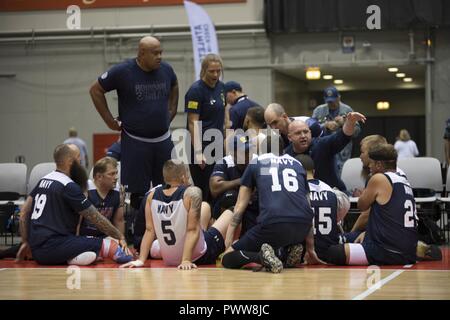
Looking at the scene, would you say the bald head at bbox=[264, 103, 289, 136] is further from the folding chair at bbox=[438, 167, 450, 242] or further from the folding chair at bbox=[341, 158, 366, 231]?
the folding chair at bbox=[438, 167, 450, 242]

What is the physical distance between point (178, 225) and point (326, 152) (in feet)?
6.99

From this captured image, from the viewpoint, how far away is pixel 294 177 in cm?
742

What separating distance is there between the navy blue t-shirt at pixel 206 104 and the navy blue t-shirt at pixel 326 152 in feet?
3.07

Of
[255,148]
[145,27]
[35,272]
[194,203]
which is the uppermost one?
[145,27]

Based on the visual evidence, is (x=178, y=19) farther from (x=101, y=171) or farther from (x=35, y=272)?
(x=35, y=272)

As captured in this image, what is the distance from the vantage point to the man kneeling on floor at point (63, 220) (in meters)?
8.05

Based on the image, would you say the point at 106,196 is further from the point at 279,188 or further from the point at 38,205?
the point at 279,188

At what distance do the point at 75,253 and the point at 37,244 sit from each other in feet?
1.26

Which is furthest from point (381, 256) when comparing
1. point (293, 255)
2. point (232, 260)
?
point (232, 260)

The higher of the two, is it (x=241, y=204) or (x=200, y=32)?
(x=200, y=32)

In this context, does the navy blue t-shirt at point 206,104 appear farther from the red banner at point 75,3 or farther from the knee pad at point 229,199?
the red banner at point 75,3

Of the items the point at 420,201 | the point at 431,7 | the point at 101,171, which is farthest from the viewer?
the point at 431,7

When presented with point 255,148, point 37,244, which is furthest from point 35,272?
point 255,148

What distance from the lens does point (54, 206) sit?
8078 mm
